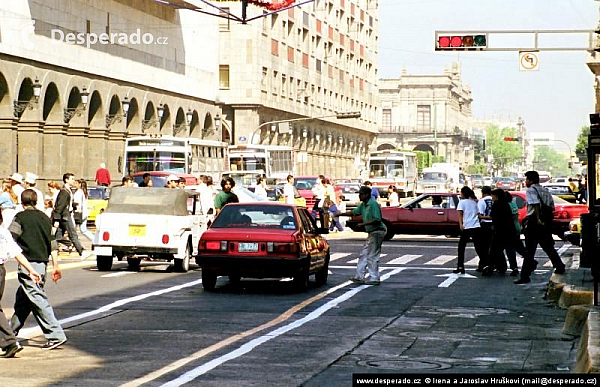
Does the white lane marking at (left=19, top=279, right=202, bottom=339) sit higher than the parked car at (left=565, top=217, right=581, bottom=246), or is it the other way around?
the parked car at (left=565, top=217, right=581, bottom=246)

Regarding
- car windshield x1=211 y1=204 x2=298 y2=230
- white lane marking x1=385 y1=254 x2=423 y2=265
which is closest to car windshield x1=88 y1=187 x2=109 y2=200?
white lane marking x1=385 y1=254 x2=423 y2=265

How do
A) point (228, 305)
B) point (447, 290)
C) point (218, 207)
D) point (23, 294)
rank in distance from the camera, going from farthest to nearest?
point (218, 207)
point (447, 290)
point (228, 305)
point (23, 294)

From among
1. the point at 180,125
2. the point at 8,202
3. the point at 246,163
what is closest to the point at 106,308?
the point at 8,202

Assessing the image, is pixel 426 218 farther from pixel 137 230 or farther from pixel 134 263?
pixel 137 230

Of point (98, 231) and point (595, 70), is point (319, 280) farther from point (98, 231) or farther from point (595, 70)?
point (595, 70)

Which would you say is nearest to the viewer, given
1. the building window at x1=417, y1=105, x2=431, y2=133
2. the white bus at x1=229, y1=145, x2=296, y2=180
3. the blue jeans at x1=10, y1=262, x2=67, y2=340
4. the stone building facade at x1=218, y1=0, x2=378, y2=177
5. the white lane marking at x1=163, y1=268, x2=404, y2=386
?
the white lane marking at x1=163, y1=268, x2=404, y2=386

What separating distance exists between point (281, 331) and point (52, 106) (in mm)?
40879

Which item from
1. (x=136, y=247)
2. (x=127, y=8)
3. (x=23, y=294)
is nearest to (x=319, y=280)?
(x=136, y=247)

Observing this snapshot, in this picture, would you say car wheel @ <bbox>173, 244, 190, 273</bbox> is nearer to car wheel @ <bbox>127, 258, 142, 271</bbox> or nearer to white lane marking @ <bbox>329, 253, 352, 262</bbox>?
car wheel @ <bbox>127, 258, 142, 271</bbox>

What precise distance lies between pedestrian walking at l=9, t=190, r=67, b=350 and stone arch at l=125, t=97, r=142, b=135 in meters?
50.2

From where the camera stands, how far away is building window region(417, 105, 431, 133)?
7495 inches

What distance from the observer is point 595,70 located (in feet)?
262

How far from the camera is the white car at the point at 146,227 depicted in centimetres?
2455

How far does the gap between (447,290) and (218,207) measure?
6172 millimetres
